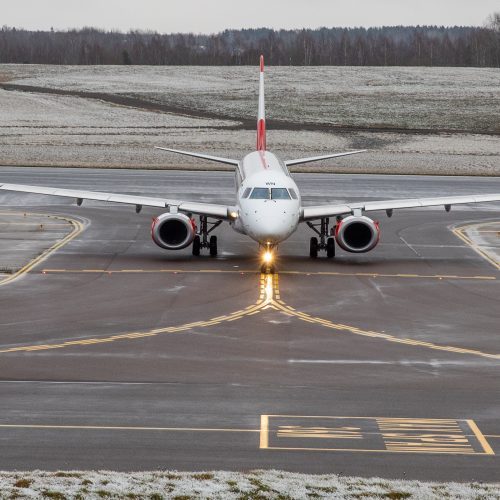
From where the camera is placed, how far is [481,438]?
22922 mm

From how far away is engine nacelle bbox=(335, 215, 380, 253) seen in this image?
47375 millimetres

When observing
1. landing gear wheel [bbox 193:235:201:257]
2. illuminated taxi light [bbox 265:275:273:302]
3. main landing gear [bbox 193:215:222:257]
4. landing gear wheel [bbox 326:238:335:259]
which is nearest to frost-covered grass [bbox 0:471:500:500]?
illuminated taxi light [bbox 265:275:273:302]

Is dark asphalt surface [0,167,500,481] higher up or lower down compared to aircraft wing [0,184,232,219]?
lower down

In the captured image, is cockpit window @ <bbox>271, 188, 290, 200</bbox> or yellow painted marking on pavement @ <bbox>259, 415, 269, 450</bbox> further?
cockpit window @ <bbox>271, 188, 290, 200</bbox>

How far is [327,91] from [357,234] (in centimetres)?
12186

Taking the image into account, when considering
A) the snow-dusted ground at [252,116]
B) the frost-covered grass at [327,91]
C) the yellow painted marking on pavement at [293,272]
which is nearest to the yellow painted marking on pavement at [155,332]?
the yellow painted marking on pavement at [293,272]

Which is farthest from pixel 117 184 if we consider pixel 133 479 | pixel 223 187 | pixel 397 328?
pixel 133 479

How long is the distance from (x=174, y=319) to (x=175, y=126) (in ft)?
321

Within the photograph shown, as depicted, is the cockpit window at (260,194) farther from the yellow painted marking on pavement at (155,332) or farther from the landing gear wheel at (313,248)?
the yellow painted marking on pavement at (155,332)

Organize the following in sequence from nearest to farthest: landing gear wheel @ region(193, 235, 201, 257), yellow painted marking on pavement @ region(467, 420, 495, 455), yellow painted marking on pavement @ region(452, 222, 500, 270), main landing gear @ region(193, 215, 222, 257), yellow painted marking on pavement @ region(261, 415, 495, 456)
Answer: yellow painted marking on pavement @ region(467, 420, 495, 455) → yellow painted marking on pavement @ region(261, 415, 495, 456) → yellow painted marking on pavement @ region(452, 222, 500, 270) → landing gear wheel @ region(193, 235, 201, 257) → main landing gear @ region(193, 215, 222, 257)

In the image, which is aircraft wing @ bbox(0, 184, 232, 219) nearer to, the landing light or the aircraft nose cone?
the landing light

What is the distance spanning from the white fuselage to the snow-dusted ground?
2084 inches

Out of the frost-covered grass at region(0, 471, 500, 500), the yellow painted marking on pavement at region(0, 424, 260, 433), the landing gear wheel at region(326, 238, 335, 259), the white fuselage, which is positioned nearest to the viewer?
the frost-covered grass at region(0, 471, 500, 500)

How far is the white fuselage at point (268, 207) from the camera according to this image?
1724 inches
